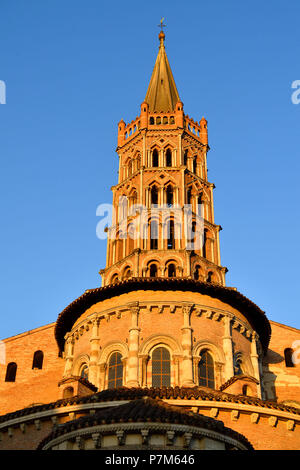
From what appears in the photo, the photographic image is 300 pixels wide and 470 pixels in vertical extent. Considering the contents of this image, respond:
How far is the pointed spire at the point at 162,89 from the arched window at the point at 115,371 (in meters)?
15.6

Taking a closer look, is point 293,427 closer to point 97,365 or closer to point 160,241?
point 97,365

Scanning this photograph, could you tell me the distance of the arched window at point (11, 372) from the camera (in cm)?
3462

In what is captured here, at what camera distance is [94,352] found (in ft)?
98.9

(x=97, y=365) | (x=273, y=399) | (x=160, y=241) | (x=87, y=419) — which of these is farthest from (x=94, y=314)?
(x=87, y=419)

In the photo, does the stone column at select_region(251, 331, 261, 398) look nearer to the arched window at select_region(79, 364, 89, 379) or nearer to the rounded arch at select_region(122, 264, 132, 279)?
the rounded arch at select_region(122, 264, 132, 279)

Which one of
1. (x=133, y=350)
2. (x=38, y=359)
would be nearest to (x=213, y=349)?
(x=133, y=350)

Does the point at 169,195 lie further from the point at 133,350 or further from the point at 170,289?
the point at 133,350

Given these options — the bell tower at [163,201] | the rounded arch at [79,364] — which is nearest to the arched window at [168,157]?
the bell tower at [163,201]

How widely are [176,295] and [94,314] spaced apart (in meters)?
3.81

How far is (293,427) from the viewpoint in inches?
1008

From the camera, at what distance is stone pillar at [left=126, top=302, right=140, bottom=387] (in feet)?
92.6

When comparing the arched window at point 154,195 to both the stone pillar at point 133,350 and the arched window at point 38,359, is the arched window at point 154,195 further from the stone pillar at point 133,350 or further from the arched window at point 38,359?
the arched window at point 38,359

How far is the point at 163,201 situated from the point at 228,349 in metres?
8.97

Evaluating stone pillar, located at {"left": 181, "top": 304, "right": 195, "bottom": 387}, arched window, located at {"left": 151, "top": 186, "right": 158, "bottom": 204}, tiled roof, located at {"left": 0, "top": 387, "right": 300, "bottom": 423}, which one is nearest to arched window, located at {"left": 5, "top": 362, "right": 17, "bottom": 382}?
tiled roof, located at {"left": 0, "top": 387, "right": 300, "bottom": 423}
